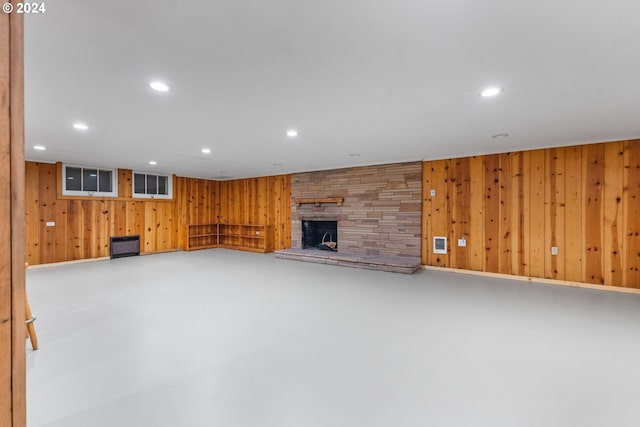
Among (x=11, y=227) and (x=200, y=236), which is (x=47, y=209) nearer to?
(x=200, y=236)

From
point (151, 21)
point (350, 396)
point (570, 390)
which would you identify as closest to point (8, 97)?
point (151, 21)

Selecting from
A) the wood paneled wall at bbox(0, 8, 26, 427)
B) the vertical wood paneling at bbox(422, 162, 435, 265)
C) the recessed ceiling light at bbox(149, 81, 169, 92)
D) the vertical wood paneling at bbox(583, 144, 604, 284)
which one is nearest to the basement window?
the recessed ceiling light at bbox(149, 81, 169, 92)

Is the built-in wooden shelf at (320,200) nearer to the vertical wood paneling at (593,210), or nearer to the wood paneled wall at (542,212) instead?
the wood paneled wall at (542,212)

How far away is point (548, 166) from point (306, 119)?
153 inches

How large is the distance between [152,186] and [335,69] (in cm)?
693

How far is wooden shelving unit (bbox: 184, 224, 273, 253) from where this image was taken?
7.54 metres

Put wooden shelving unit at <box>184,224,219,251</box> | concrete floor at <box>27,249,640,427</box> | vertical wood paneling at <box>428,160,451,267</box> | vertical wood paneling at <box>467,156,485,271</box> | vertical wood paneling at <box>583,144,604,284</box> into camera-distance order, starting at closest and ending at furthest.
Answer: concrete floor at <box>27,249,640,427</box> < vertical wood paneling at <box>583,144,604,284</box> < vertical wood paneling at <box>467,156,485,271</box> < vertical wood paneling at <box>428,160,451,267</box> < wooden shelving unit at <box>184,224,219,251</box>

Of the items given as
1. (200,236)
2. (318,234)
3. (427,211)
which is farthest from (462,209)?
(200,236)

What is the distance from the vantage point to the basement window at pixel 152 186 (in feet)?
22.8

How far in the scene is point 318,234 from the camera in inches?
280

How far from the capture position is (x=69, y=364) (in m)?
2.06

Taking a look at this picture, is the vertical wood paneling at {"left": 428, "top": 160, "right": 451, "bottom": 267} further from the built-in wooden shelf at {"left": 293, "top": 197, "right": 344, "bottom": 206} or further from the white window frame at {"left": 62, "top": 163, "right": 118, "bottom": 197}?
the white window frame at {"left": 62, "top": 163, "right": 118, "bottom": 197}

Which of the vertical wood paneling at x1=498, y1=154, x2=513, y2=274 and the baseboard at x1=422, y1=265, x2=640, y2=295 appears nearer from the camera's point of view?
the baseboard at x1=422, y1=265, x2=640, y2=295

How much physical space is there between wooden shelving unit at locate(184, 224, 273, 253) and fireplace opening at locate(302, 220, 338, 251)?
3.74 feet
